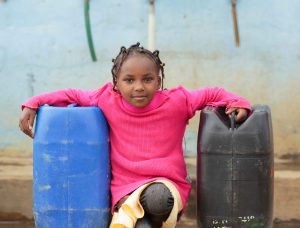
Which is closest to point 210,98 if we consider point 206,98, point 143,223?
point 206,98

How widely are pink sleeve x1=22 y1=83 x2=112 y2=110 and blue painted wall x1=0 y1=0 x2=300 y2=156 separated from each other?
170 cm

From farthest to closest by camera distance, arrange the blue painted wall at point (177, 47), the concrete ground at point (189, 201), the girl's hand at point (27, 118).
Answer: the blue painted wall at point (177, 47), the concrete ground at point (189, 201), the girl's hand at point (27, 118)

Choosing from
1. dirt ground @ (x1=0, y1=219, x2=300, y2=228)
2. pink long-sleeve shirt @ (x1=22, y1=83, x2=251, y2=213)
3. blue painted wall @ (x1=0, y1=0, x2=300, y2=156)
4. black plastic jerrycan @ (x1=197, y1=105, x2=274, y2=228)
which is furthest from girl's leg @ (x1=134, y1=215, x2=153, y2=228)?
blue painted wall @ (x1=0, y1=0, x2=300, y2=156)

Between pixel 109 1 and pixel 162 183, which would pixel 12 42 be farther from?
pixel 162 183

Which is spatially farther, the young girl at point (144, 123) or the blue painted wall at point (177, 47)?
the blue painted wall at point (177, 47)

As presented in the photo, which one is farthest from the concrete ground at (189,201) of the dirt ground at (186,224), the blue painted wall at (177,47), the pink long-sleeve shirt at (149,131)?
the pink long-sleeve shirt at (149,131)

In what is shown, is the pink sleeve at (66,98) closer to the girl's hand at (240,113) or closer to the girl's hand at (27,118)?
the girl's hand at (27,118)

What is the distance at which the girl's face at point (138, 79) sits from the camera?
351 cm

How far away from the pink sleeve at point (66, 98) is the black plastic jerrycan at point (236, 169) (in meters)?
0.57

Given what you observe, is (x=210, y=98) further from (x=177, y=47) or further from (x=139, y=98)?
(x=177, y=47)

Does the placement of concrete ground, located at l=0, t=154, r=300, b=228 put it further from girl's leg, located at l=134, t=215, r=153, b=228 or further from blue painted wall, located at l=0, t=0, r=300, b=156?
girl's leg, located at l=134, t=215, r=153, b=228

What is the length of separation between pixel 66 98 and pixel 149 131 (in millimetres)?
469

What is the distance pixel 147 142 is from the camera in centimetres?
358

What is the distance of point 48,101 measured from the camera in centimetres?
365
